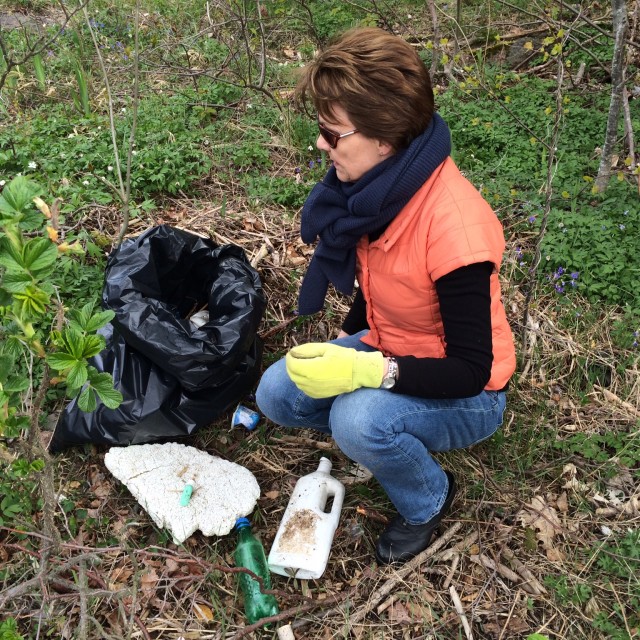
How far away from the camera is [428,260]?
179 cm

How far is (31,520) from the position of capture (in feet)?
7.37

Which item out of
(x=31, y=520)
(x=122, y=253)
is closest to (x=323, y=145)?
(x=122, y=253)

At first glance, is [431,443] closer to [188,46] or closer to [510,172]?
[510,172]

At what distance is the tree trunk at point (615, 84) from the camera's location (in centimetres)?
286

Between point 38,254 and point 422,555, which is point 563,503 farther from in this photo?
point 38,254

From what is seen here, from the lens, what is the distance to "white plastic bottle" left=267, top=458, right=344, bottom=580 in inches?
84.2

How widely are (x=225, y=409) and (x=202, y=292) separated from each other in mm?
670

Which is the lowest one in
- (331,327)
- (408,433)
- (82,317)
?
(331,327)

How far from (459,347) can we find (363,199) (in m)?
0.51

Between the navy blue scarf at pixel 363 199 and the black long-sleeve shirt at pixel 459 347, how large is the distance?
11.0 inches

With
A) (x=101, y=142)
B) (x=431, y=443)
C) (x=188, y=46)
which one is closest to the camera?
(x=431, y=443)

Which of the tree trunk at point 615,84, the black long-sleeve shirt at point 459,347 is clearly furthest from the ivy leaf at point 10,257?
the tree trunk at point 615,84

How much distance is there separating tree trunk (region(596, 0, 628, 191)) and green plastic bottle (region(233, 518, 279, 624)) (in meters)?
2.48

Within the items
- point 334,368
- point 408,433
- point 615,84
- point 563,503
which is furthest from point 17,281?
point 615,84
